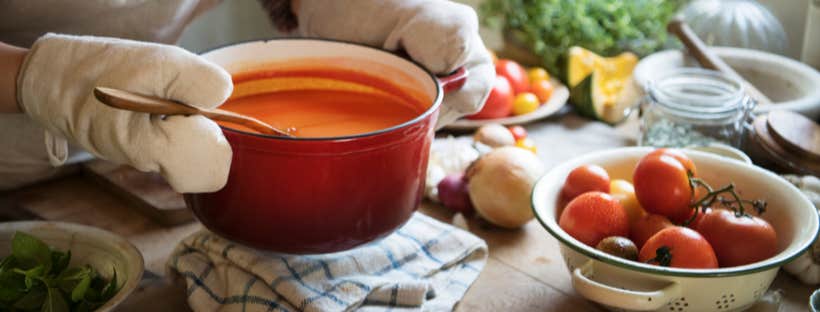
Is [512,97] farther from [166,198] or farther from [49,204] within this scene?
[49,204]

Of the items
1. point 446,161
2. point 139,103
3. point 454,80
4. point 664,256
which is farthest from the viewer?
point 446,161

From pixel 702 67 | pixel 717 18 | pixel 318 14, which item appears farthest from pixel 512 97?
pixel 717 18

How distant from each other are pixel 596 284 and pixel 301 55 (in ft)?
1.34

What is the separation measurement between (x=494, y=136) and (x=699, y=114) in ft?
0.97

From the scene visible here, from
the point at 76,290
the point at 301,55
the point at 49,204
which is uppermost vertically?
the point at 301,55

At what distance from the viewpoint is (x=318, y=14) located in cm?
102

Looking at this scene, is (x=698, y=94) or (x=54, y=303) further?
(x=698, y=94)

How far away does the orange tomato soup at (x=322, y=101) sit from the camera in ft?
2.80

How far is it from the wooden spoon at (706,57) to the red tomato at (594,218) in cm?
49

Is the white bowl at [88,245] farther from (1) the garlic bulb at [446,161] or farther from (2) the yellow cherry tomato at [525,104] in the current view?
(2) the yellow cherry tomato at [525,104]

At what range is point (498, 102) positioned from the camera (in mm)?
1297

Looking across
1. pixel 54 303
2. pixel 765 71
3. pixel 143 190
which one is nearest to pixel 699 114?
pixel 765 71

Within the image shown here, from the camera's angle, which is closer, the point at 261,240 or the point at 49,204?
the point at 261,240

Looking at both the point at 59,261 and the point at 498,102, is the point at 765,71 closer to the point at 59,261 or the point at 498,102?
the point at 498,102
